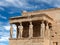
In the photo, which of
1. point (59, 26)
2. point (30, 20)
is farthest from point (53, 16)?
point (30, 20)

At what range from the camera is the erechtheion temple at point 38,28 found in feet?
109

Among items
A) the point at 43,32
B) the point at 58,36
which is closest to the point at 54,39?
the point at 58,36

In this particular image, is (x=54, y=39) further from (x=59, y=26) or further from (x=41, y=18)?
(x=41, y=18)

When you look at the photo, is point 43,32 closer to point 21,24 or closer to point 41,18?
point 41,18

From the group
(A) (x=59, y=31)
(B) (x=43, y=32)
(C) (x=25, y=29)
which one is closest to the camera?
(B) (x=43, y=32)

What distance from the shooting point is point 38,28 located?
3672cm

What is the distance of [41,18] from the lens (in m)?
33.2

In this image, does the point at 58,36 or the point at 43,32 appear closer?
the point at 43,32

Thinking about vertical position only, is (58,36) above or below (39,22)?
below

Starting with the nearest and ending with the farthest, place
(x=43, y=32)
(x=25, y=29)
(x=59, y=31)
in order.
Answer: (x=43, y=32) → (x=59, y=31) → (x=25, y=29)

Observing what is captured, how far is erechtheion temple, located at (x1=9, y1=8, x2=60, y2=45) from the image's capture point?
109 feet

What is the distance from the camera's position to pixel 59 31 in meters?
35.2

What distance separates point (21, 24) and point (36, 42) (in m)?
4.28

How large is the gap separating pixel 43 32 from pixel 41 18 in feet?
7.28
